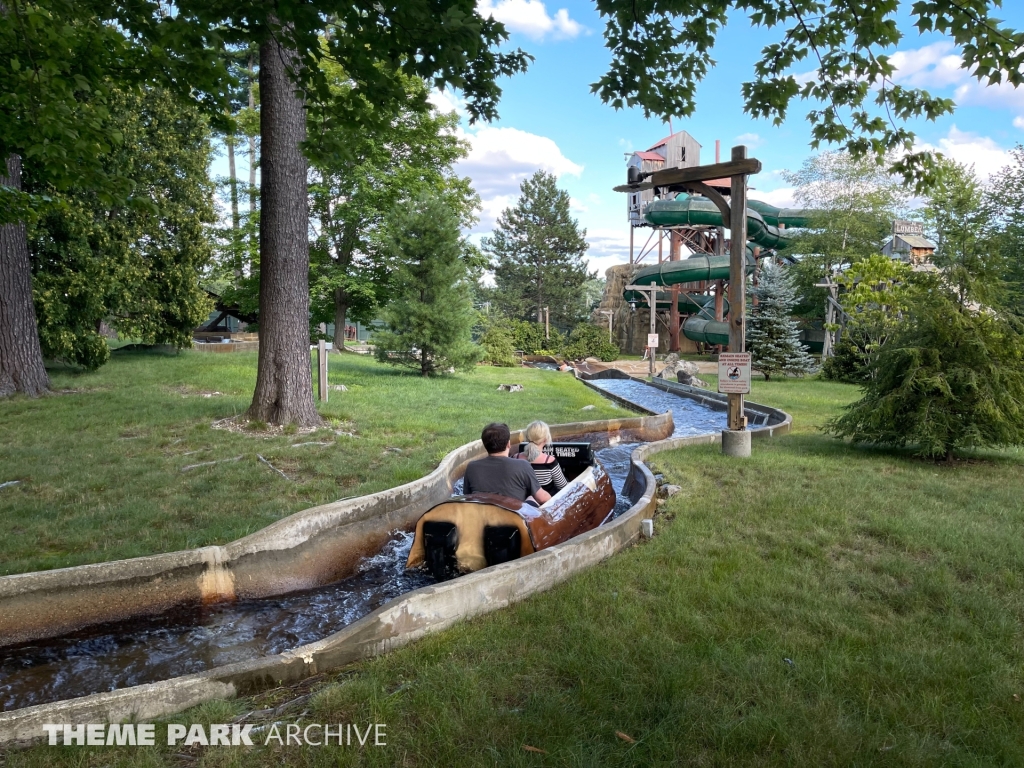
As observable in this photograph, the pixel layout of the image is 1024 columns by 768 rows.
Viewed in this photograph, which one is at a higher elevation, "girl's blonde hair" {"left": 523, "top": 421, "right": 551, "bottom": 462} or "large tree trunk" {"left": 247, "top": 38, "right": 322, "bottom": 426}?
"large tree trunk" {"left": 247, "top": 38, "right": 322, "bottom": 426}

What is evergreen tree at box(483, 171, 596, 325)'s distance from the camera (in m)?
46.3

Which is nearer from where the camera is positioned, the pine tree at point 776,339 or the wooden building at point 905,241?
the pine tree at point 776,339

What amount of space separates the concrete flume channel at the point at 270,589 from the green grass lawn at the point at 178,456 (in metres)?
0.53

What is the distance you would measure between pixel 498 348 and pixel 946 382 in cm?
2463

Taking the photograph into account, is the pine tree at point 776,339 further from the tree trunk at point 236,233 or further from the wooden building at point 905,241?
the tree trunk at point 236,233

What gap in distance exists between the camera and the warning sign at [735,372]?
8.08m

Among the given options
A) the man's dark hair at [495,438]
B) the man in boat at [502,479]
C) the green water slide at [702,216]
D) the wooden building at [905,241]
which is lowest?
the man in boat at [502,479]

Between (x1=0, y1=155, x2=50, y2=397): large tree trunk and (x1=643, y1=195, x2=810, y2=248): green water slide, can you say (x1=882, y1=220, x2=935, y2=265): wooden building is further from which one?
(x1=0, y1=155, x2=50, y2=397): large tree trunk

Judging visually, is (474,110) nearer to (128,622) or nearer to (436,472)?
(436,472)

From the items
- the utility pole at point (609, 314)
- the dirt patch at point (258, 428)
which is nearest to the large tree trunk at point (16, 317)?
the dirt patch at point (258, 428)

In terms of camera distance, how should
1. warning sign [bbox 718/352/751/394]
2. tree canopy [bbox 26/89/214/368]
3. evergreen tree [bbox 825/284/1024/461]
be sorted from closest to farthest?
1. evergreen tree [bbox 825/284/1024/461]
2. warning sign [bbox 718/352/751/394]
3. tree canopy [bbox 26/89/214/368]

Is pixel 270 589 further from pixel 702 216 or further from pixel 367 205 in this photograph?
pixel 702 216

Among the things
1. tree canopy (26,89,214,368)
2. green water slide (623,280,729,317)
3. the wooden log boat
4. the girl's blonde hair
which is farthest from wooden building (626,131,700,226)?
the wooden log boat

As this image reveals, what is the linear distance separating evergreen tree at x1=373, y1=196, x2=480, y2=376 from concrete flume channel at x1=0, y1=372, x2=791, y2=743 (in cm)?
1130
